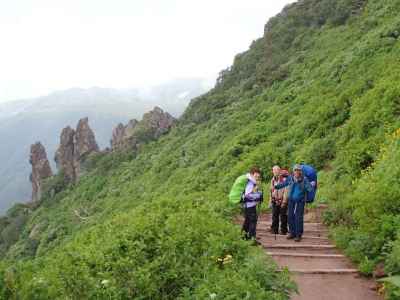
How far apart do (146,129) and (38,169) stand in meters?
24.0

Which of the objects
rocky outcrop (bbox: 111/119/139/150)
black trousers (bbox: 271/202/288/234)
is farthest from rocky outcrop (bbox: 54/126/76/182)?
black trousers (bbox: 271/202/288/234)

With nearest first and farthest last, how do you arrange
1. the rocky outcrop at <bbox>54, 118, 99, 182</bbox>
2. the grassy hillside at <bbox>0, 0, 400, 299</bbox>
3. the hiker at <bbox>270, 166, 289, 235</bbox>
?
1. the grassy hillside at <bbox>0, 0, 400, 299</bbox>
2. the hiker at <bbox>270, 166, 289, 235</bbox>
3. the rocky outcrop at <bbox>54, 118, 99, 182</bbox>

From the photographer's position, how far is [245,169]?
21812mm

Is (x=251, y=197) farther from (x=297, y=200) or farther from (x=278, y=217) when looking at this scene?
(x=278, y=217)

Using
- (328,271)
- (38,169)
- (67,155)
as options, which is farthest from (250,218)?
(38,169)

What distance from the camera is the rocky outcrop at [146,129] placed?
218ft

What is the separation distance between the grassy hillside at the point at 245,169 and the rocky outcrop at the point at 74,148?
16722 millimetres

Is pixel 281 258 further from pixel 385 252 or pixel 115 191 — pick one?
pixel 115 191

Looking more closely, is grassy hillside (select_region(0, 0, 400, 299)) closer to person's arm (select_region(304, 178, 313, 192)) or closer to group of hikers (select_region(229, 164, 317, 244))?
group of hikers (select_region(229, 164, 317, 244))

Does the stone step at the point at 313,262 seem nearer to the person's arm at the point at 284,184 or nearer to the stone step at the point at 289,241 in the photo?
the stone step at the point at 289,241

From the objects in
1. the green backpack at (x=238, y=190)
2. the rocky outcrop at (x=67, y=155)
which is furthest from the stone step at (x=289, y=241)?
the rocky outcrop at (x=67, y=155)

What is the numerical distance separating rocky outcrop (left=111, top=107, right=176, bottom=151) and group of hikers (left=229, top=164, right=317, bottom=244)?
5088cm

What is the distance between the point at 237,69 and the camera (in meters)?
56.7

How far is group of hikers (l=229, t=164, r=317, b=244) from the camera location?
11.1 m
